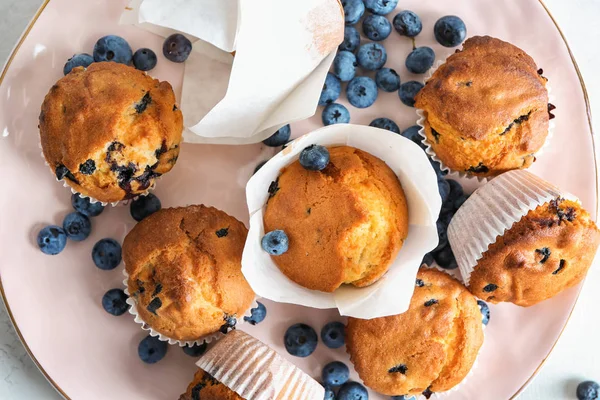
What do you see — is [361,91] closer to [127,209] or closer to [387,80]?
[387,80]

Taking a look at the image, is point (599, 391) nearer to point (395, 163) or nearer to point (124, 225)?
point (395, 163)

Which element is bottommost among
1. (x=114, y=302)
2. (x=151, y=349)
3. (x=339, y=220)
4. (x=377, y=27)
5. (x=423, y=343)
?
(x=151, y=349)

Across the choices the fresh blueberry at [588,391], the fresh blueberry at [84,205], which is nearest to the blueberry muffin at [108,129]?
the fresh blueberry at [84,205]

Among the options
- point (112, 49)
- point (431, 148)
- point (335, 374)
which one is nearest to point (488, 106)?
point (431, 148)

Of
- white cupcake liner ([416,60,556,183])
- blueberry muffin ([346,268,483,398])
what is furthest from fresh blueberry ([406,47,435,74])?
blueberry muffin ([346,268,483,398])

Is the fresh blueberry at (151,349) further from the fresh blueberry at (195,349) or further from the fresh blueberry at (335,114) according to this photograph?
the fresh blueberry at (335,114)

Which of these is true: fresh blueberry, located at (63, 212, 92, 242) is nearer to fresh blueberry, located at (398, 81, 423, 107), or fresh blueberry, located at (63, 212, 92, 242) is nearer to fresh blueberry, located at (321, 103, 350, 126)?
fresh blueberry, located at (321, 103, 350, 126)

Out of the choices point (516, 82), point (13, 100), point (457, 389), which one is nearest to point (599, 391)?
point (457, 389)
